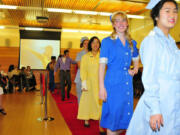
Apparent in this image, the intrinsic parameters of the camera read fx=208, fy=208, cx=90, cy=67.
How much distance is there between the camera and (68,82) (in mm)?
6617

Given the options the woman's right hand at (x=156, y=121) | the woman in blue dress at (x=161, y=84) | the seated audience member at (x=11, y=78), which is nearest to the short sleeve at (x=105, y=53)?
the woman in blue dress at (x=161, y=84)

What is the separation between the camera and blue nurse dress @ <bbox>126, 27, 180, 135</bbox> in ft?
3.55

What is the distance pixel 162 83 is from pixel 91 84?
7.32 feet

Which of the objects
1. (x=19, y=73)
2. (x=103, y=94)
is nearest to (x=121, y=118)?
(x=103, y=94)

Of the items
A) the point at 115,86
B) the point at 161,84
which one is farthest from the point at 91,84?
the point at 161,84

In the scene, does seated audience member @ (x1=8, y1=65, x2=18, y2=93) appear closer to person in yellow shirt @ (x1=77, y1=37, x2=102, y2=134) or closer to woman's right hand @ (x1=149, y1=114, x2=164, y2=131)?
person in yellow shirt @ (x1=77, y1=37, x2=102, y2=134)

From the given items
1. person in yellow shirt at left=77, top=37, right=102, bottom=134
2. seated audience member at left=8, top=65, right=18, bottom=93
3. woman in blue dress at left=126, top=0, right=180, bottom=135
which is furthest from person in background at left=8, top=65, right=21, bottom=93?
woman in blue dress at left=126, top=0, right=180, bottom=135

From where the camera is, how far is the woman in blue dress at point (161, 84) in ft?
3.53

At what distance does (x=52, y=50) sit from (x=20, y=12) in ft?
13.9

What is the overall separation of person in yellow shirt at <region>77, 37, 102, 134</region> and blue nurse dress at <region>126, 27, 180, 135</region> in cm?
212

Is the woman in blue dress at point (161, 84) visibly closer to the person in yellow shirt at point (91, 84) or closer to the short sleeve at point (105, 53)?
the short sleeve at point (105, 53)

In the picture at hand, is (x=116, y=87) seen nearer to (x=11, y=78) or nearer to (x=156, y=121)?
(x=156, y=121)

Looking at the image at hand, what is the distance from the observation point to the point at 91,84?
3.30 metres

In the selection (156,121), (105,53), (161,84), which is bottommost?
(156,121)
